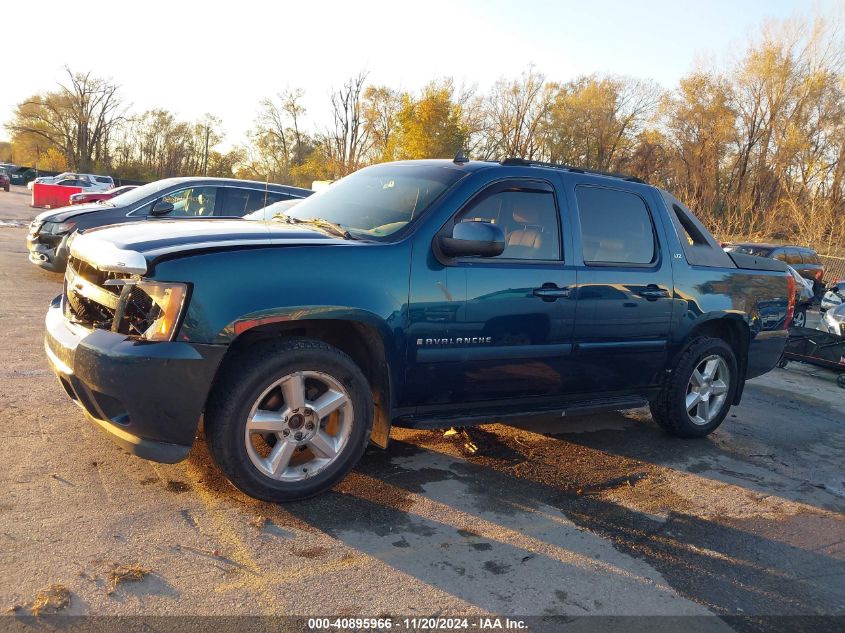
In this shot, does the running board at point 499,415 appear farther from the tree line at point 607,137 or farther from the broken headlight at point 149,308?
the tree line at point 607,137

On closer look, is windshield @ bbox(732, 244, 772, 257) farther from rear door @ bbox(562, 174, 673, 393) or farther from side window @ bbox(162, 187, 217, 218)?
rear door @ bbox(562, 174, 673, 393)

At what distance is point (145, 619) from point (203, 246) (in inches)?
63.7

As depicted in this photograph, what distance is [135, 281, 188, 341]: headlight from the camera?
3.01 metres

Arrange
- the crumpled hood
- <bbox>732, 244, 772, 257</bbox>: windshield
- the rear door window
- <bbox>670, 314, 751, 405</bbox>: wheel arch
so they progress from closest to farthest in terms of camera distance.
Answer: <bbox>670, 314, 751, 405</bbox>: wheel arch
the crumpled hood
<bbox>732, 244, 772, 257</bbox>: windshield
the rear door window

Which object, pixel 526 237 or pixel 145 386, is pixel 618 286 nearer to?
pixel 526 237

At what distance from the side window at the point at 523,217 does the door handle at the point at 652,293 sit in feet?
2.73

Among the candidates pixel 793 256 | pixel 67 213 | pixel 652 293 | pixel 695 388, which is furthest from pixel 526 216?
pixel 793 256

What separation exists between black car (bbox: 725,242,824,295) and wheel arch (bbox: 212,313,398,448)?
58.5 feet

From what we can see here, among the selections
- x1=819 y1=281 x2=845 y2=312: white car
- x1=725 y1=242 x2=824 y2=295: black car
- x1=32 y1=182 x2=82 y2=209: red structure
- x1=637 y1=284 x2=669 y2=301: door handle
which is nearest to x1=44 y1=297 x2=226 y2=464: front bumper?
x1=637 y1=284 x2=669 y2=301: door handle

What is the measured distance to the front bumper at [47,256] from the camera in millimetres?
9118

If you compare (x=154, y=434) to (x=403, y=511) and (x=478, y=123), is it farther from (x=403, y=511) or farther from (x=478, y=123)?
(x=478, y=123)

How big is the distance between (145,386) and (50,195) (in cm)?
2918

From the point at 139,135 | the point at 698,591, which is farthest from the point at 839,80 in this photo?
the point at 139,135

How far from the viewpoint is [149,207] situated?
9.11 metres
